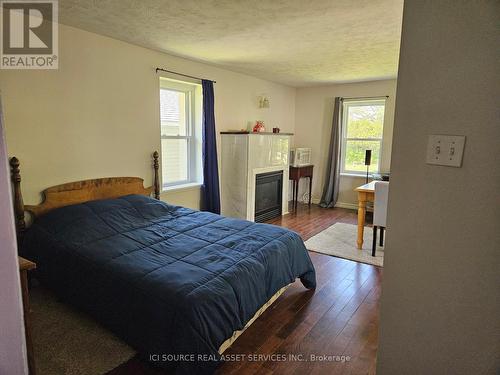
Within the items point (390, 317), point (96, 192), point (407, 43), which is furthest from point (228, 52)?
point (390, 317)

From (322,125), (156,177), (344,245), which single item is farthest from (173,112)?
(322,125)

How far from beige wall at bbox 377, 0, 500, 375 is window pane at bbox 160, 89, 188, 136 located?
129 inches

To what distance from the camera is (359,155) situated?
6062 mm

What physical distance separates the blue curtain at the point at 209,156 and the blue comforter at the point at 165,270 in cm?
132

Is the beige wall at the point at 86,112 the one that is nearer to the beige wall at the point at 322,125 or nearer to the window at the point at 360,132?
the beige wall at the point at 322,125

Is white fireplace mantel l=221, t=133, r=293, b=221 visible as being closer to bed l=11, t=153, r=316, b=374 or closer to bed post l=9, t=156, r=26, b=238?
bed l=11, t=153, r=316, b=374

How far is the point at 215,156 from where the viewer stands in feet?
14.8

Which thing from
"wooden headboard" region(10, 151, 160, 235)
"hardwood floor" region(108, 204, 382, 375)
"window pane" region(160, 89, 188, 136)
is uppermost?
"window pane" region(160, 89, 188, 136)

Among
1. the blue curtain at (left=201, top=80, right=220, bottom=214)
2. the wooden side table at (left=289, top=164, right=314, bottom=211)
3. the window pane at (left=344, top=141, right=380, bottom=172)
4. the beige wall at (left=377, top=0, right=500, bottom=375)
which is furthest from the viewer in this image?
the wooden side table at (left=289, top=164, right=314, bottom=211)

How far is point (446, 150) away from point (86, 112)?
3120 mm

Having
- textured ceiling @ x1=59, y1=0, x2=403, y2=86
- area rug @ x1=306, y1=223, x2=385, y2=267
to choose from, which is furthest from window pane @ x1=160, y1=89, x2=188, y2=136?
area rug @ x1=306, y1=223, x2=385, y2=267

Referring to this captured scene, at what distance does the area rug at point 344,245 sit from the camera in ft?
12.0

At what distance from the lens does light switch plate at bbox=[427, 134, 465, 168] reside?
3.98 feet

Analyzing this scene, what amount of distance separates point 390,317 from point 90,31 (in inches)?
135
